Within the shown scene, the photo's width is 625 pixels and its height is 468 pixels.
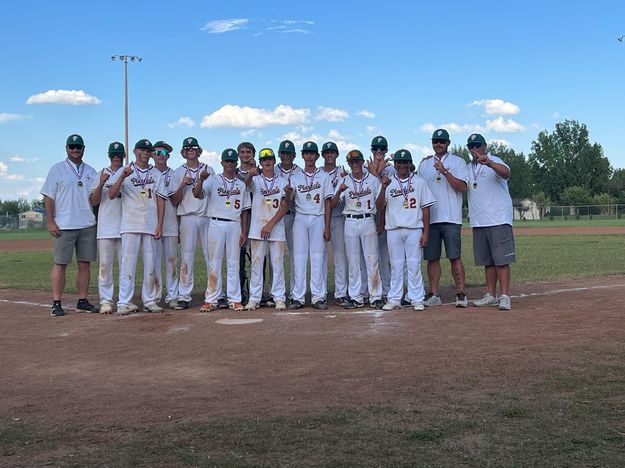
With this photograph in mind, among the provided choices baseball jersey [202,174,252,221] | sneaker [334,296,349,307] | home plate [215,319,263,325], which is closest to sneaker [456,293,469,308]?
sneaker [334,296,349,307]

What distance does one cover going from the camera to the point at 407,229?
24.7ft

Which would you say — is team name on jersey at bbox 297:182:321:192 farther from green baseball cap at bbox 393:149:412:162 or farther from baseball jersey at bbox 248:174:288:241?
green baseball cap at bbox 393:149:412:162

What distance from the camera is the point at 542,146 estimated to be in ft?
293

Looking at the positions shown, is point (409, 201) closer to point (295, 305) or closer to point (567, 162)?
point (295, 305)

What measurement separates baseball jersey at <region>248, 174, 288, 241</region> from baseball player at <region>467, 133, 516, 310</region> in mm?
2457

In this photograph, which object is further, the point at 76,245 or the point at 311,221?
the point at 76,245

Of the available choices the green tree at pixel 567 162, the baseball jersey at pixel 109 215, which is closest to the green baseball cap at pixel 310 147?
the baseball jersey at pixel 109 215

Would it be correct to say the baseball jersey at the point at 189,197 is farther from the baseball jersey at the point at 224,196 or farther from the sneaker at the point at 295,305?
the sneaker at the point at 295,305

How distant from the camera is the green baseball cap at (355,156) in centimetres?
775

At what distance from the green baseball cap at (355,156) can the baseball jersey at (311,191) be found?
0.39 meters

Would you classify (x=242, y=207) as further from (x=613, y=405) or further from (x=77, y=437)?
(x=613, y=405)

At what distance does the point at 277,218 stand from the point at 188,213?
1.25 m

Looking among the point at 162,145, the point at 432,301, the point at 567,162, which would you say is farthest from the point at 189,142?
the point at 567,162

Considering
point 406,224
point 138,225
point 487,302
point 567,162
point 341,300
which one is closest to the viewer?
point 406,224
